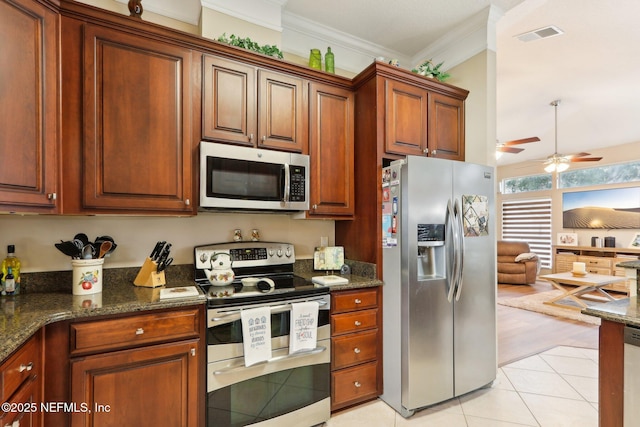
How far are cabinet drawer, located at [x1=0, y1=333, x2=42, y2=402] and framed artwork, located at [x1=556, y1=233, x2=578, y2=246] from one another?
8887 mm

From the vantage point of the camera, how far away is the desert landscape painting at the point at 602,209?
20.9ft

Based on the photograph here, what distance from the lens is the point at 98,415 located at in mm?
1540

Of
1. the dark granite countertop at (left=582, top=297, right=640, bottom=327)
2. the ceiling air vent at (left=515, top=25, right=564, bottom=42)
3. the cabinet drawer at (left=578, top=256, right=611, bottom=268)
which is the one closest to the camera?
the dark granite countertop at (left=582, top=297, right=640, bottom=327)

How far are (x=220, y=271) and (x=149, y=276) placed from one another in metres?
0.42

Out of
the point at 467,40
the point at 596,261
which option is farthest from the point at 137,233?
the point at 596,261

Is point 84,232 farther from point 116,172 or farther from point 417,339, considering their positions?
point 417,339

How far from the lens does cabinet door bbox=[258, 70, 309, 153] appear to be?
2260mm

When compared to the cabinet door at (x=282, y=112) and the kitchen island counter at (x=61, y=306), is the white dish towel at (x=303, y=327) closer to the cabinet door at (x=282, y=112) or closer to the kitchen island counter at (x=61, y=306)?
the kitchen island counter at (x=61, y=306)

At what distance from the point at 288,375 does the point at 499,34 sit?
3430 millimetres

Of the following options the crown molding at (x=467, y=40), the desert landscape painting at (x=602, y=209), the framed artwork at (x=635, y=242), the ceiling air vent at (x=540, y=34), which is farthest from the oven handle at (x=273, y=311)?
the desert landscape painting at (x=602, y=209)

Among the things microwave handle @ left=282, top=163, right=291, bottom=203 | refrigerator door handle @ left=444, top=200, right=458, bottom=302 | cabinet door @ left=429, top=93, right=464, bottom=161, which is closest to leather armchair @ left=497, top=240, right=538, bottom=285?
cabinet door @ left=429, top=93, right=464, bottom=161

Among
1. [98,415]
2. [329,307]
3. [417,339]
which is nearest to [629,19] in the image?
[417,339]

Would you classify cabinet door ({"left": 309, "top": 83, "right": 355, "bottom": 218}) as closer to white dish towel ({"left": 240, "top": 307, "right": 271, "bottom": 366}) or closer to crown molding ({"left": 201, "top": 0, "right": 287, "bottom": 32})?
crown molding ({"left": 201, "top": 0, "right": 287, "bottom": 32})

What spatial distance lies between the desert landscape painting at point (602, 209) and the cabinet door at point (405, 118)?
6.45 meters
